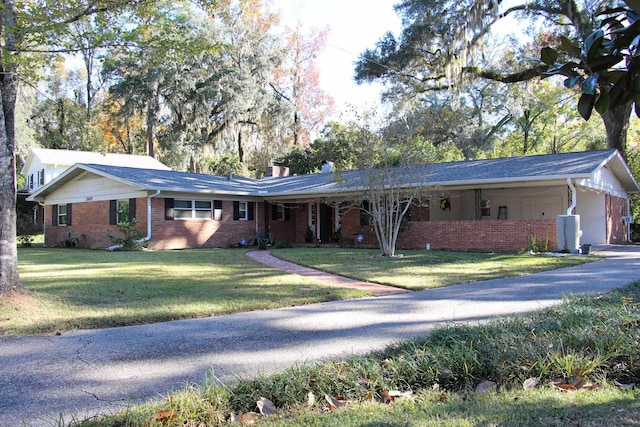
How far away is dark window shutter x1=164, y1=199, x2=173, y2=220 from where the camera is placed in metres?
20.4

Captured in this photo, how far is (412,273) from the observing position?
11289 mm

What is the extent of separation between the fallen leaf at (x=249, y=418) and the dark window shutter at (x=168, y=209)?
18100 millimetres

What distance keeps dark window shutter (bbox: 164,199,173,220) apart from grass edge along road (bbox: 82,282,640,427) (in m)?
17.2

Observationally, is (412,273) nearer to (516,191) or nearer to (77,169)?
(516,191)

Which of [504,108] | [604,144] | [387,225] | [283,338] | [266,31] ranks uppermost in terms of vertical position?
[266,31]

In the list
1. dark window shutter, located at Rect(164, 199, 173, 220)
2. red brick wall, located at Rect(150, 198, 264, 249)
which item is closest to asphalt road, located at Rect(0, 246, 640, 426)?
red brick wall, located at Rect(150, 198, 264, 249)

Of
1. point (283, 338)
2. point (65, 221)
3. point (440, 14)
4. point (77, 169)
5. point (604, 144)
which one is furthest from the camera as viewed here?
point (604, 144)

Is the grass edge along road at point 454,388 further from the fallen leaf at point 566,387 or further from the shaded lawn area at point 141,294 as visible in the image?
the shaded lawn area at point 141,294

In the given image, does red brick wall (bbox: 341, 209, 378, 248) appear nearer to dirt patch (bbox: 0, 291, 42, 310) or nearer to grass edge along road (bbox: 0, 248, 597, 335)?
grass edge along road (bbox: 0, 248, 597, 335)

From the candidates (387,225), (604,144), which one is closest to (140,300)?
(387,225)

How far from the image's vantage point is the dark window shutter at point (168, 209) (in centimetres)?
2039

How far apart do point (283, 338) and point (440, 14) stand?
18626 millimetres

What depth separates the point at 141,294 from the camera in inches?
333

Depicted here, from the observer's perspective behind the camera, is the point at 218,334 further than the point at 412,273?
No
